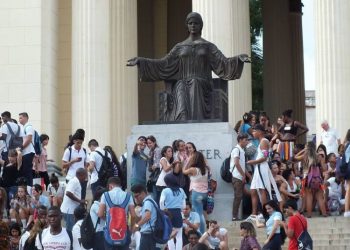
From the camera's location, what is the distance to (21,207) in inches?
1377

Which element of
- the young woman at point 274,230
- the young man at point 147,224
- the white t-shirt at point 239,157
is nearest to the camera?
the young man at point 147,224

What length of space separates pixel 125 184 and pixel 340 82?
13680 mm

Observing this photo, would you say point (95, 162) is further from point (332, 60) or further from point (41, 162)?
point (332, 60)

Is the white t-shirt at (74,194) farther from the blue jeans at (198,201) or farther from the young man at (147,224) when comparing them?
the young man at (147,224)

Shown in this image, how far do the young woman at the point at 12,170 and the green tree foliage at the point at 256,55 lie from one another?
156ft

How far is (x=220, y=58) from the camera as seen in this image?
37.8 meters

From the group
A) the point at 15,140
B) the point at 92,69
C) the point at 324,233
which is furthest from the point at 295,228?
the point at 92,69

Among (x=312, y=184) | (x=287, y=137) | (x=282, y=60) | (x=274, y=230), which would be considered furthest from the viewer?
(x=282, y=60)

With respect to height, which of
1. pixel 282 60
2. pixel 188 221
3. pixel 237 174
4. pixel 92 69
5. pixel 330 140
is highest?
pixel 282 60

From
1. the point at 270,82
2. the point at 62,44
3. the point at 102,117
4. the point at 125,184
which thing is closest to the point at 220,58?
the point at 125,184

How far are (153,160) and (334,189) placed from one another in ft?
15.3

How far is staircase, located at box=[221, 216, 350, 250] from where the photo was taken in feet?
106

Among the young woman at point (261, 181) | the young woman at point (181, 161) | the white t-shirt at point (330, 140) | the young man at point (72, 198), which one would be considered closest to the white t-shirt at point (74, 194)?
the young man at point (72, 198)

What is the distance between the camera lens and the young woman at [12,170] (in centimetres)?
3675
